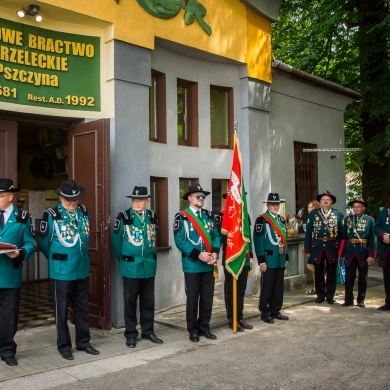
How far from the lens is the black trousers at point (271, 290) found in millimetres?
8141

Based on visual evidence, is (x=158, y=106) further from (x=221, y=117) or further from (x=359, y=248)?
(x=359, y=248)

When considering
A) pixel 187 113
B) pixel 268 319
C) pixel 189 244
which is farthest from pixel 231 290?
pixel 187 113

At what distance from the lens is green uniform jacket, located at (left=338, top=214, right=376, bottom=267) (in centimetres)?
930

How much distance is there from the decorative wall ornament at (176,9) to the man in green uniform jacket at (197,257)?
3.20 m

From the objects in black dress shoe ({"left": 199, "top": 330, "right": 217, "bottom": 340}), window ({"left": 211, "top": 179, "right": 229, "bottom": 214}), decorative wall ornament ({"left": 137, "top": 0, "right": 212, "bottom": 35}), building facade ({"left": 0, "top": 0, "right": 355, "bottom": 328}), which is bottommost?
black dress shoe ({"left": 199, "top": 330, "right": 217, "bottom": 340})

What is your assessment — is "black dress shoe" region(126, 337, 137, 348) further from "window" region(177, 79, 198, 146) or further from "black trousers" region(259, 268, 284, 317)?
"window" region(177, 79, 198, 146)

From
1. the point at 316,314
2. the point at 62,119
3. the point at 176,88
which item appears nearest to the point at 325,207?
the point at 316,314

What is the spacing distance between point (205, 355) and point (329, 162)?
27.2ft

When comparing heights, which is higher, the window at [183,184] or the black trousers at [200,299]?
the window at [183,184]

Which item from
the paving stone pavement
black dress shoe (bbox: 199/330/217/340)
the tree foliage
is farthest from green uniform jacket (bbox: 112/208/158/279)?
the tree foliage

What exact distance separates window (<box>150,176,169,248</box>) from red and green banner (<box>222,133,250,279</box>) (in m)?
1.90

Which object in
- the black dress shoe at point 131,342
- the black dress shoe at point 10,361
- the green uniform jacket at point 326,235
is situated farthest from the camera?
the green uniform jacket at point 326,235

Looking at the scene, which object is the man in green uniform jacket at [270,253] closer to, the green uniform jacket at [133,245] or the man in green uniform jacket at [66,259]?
the green uniform jacket at [133,245]

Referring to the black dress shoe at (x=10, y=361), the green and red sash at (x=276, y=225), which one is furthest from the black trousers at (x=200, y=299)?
the black dress shoe at (x=10, y=361)
